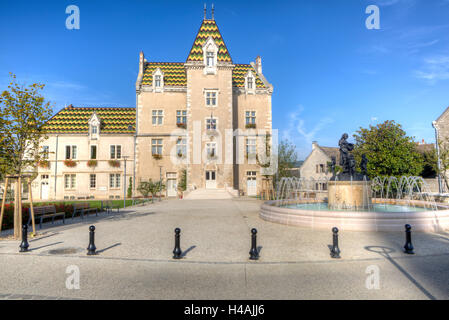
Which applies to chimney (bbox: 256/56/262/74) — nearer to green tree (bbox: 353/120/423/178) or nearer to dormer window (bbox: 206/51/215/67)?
dormer window (bbox: 206/51/215/67)

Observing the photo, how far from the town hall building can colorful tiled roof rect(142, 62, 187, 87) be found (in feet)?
0.62

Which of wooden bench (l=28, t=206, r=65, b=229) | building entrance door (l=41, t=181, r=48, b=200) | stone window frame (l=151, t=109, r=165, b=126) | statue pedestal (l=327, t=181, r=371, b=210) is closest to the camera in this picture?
wooden bench (l=28, t=206, r=65, b=229)

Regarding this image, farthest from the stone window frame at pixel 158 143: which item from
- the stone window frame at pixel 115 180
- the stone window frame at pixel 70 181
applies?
the stone window frame at pixel 70 181

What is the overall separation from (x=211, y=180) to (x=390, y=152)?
18811 millimetres

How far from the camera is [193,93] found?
33.6m

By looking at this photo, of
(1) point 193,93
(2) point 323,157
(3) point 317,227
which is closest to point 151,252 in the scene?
(3) point 317,227

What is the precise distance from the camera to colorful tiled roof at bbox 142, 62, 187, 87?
35.9 metres

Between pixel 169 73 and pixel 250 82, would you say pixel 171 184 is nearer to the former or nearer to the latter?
pixel 169 73

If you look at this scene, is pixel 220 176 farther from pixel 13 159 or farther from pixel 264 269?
pixel 264 269

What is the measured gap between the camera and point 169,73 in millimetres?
37312

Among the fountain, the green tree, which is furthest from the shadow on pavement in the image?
the green tree

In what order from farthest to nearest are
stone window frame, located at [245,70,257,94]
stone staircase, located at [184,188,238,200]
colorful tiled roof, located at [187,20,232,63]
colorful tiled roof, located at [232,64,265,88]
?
colorful tiled roof, located at [232,64,265,88]
stone window frame, located at [245,70,257,94]
colorful tiled roof, located at [187,20,232,63]
stone staircase, located at [184,188,238,200]

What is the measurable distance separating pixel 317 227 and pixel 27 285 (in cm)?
974

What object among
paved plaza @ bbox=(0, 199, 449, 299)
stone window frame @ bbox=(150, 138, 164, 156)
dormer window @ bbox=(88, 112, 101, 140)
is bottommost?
paved plaza @ bbox=(0, 199, 449, 299)
